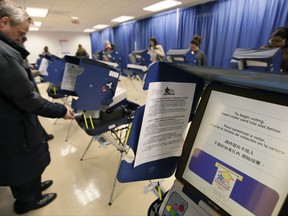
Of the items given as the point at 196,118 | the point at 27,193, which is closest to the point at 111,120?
the point at 27,193

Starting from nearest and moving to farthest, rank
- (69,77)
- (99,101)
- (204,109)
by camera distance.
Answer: (204,109) < (99,101) < (69,77)

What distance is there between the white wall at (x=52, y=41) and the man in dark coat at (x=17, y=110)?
10441 mm

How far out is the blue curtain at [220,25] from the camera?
12.9ft

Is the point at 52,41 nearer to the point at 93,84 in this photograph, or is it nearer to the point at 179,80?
the point at 93,84

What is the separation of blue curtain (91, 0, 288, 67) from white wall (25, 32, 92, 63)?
5.85m

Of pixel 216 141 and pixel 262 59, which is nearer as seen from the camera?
pixel 216 141

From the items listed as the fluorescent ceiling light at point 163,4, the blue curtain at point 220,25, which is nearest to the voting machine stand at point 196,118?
the blue curtain at point 220,25

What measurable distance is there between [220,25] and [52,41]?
973cm

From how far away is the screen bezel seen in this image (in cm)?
45

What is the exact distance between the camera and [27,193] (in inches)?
58.3

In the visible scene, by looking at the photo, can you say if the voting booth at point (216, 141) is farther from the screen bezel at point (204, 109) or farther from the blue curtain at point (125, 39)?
the blue curtain at point (125, 39)

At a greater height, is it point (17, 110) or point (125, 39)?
point (125, 39)

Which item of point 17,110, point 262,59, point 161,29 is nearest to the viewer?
point 17,110

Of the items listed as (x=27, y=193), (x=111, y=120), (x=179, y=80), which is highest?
(x=179, y=80)
